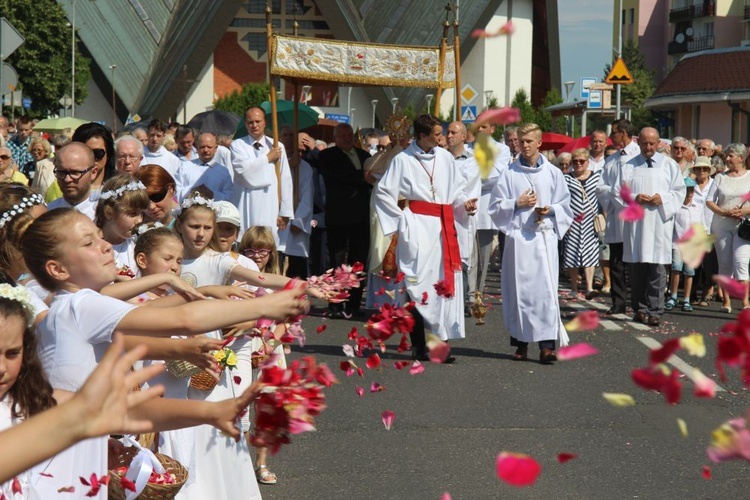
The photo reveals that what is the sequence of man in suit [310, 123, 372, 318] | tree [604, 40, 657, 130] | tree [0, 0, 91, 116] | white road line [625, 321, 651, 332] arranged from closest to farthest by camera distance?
white road line [625, 321, 651, 332] → man in suit [310, 123, 372, 318] → tree [0, 0, 91, 116] → tree [604, 40, 657, 130]

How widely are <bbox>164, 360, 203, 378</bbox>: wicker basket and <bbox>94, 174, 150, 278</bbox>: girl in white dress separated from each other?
2.51 ft

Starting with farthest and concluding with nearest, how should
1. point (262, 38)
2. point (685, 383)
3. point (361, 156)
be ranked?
point (262, 38) < point (361, 156) < point (685, 383)

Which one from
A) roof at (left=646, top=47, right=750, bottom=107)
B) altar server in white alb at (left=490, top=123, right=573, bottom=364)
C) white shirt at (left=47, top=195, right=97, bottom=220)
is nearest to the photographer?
white shirt at (left=47, top=195, right=97, bottom=220)

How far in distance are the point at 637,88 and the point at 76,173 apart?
68.3m

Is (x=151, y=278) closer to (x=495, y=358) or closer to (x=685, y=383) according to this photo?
(x=685, y=383)

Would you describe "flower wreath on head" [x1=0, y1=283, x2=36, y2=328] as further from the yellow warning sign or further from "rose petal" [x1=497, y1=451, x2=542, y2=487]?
the yellow warning sign

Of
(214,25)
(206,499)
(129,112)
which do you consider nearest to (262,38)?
(214,25)

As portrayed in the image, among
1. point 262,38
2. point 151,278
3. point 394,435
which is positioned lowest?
point 394,435

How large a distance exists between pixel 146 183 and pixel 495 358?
14.8ft

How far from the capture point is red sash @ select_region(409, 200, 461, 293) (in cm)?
1137

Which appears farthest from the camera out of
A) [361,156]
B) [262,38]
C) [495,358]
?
[262,38]

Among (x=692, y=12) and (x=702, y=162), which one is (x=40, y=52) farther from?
(x=702, y=162)

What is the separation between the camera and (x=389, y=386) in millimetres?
9602

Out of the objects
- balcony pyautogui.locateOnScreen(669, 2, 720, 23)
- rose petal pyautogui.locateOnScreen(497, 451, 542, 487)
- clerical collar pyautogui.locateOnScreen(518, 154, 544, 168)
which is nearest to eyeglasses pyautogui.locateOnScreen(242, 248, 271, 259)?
clerical collar pyautogui.locateOnScreen(518, 154, 544, 168)
